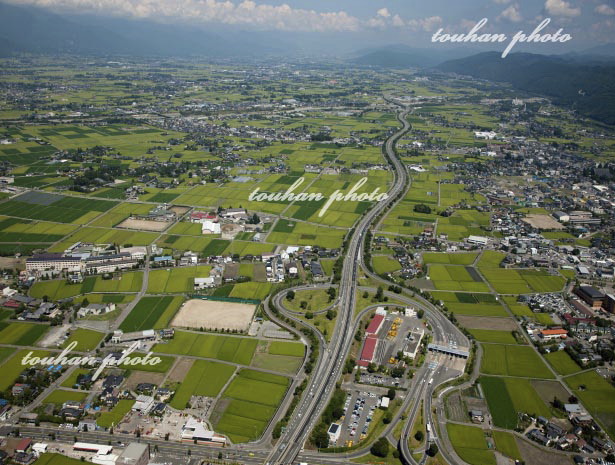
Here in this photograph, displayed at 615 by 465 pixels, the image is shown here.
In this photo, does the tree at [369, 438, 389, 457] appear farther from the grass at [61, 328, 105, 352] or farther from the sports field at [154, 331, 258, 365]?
the grass at [61, 328, 105, 352]

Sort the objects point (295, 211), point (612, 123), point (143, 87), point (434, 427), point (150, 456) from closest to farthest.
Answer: point (150, 456) → point (434, 427) → point (295, 211) → point (612, 123) → point (143, 87)

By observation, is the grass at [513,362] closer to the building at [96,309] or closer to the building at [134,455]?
the building at [134,455]

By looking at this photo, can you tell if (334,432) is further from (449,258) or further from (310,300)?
(449,258)

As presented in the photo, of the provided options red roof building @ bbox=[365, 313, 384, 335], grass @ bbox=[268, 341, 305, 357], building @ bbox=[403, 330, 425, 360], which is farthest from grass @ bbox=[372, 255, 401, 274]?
grass @ bbox=[268, 341, 305, 357]

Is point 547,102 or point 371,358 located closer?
point 371,358

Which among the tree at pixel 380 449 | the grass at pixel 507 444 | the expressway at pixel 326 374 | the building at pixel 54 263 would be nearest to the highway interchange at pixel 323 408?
the expressway at pixel 326 374

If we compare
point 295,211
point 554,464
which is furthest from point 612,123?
point 554,464

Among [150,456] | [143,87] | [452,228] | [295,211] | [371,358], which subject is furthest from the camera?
[143,87]

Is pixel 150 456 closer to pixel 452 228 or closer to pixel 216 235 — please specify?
pixel 216 235
